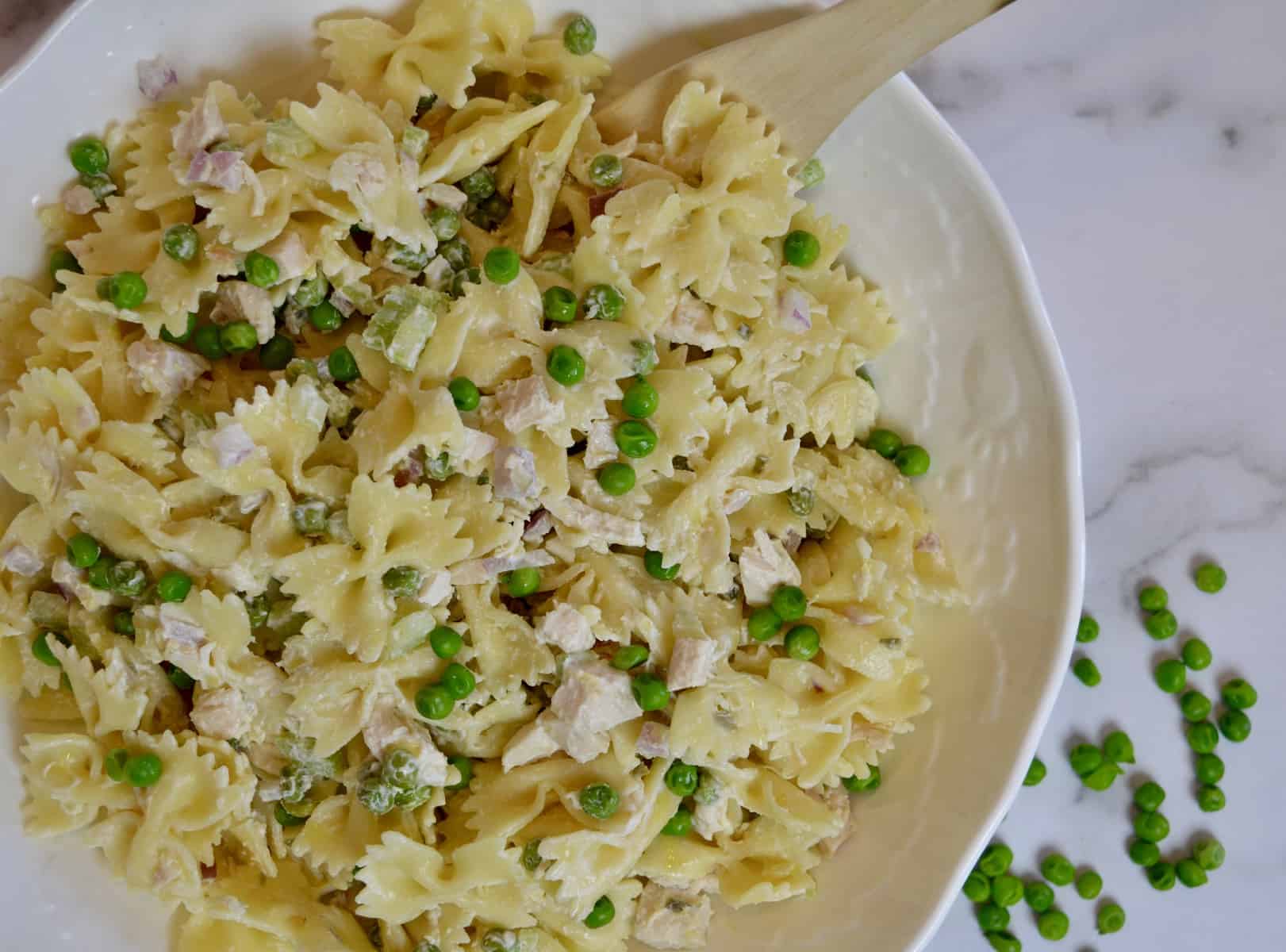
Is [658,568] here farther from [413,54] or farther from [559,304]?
[413,54]

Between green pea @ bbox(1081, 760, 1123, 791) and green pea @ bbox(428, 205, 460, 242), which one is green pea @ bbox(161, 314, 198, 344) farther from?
green pea @ bbox(1081, 760, 1123, 791)

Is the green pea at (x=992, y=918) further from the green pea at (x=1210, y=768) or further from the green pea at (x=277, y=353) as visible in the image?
the green pea at (x=277, y=353)

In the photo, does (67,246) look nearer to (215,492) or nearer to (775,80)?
(215,492)

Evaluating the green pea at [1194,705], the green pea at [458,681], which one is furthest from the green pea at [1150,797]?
the green pea at [458,681]

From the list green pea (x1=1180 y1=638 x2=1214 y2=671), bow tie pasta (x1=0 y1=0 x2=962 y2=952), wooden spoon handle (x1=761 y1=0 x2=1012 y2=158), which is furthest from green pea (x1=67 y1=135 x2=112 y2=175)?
green pea (x1=1180 y1=638 x2=1214 y2=671)

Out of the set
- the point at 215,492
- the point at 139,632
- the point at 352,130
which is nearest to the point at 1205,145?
the point at 352,130

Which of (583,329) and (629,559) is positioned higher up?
(583,329)

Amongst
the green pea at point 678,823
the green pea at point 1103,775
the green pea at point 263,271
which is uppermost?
the green pea at point 263,271
